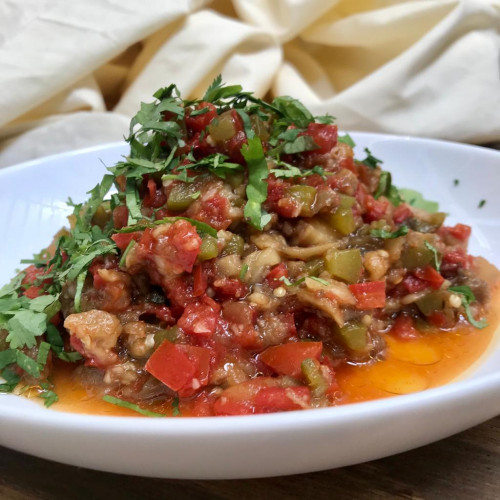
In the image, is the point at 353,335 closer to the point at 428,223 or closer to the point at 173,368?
the point at 173,368

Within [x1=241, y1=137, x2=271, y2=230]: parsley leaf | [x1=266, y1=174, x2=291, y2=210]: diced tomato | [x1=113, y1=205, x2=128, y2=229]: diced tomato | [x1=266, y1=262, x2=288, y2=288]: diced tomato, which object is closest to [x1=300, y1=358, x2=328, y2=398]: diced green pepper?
[x1=266, y1=262, x2=288, y2=288]: diced tomato

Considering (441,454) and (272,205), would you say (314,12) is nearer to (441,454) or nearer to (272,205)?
(272,205)

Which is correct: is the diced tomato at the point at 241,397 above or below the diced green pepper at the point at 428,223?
below

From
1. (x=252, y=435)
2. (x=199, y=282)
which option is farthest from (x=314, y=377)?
(x=252, y=435)

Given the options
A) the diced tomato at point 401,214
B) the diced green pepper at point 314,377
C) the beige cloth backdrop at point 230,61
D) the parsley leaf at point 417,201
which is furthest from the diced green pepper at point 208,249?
the beige cloth backdrop at point 230,61

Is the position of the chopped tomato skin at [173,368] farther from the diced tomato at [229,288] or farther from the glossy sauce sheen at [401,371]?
the diced tomato at [229,288]
